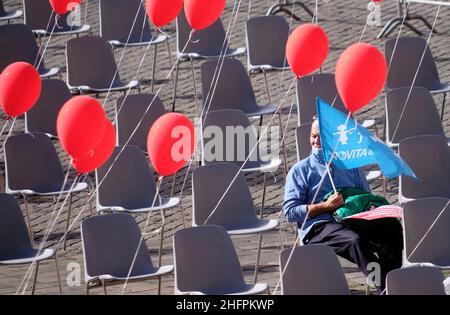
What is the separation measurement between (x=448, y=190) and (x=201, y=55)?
427cm

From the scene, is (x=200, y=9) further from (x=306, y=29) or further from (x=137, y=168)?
(x=137, y=168)

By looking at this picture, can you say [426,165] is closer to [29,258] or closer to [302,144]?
[302,144]

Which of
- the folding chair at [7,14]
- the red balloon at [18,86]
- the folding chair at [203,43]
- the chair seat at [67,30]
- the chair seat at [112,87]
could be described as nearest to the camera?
the red balloon at [18,86]

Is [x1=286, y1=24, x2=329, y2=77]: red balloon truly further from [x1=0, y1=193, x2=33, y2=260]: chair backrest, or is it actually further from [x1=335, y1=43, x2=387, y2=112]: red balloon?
[x1=0, y1=193, x2=33, y2=260]: chair backrest

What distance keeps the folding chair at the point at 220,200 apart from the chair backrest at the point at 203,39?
4202mm

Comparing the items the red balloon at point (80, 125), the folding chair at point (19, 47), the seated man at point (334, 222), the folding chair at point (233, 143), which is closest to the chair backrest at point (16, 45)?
the folding chair at point (19, 47)

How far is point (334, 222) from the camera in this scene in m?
9.97

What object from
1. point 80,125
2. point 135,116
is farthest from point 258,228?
point 135,116

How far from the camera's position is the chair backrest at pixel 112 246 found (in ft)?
30.6

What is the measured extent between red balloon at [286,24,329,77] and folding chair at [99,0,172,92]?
11.3 feet

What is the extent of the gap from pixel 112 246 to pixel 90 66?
4.59 m

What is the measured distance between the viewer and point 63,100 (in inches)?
496

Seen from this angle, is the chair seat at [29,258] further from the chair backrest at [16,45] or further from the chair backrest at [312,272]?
the chair backrest at [16,45]
